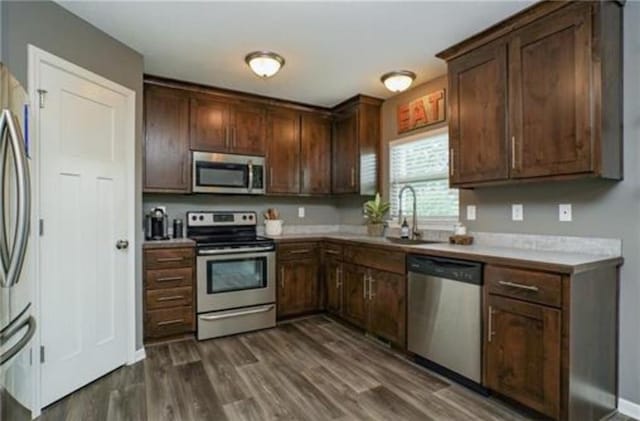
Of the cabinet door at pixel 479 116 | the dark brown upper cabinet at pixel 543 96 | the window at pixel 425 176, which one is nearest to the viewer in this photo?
the dark brown upper cabinet at pixel 543 96

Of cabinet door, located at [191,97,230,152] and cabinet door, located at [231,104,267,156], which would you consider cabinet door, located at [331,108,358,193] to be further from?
cabinet door, located at [191,97,230,152]

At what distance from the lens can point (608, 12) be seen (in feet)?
6.61

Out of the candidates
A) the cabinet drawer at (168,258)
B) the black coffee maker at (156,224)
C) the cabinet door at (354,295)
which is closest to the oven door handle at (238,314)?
the cabinet drawer at (168,258)

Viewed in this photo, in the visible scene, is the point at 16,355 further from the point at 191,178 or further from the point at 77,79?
the point at 191,178

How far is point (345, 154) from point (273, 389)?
2.78 metres

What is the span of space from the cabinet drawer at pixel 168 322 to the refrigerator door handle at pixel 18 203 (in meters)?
1.81

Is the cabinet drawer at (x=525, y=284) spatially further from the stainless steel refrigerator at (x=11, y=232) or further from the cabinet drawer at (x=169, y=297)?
the cabinet drawer at (x=169, y=297)

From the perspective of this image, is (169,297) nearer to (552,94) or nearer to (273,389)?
(273,389)

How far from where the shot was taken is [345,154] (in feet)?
14.1

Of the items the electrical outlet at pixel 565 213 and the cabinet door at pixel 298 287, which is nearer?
the electrical outlet at pixel 565 213

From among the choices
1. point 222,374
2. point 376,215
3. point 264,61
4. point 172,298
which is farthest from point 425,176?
point 172,298

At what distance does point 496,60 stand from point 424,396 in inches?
92.5

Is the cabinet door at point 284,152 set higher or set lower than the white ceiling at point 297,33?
lower

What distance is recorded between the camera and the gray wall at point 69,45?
6.44 ft
